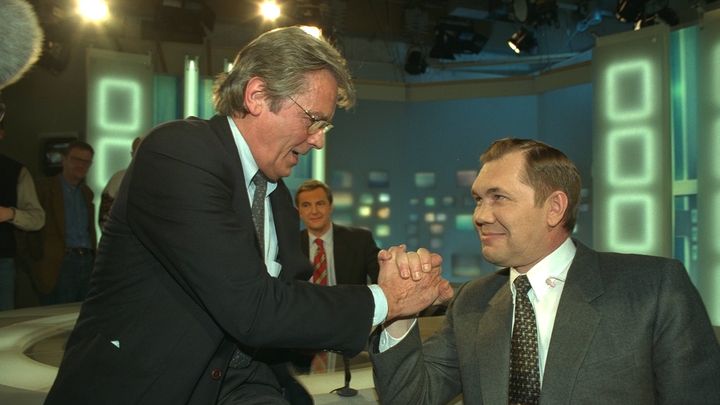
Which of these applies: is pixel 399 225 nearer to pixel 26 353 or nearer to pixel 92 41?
pixel 92 41

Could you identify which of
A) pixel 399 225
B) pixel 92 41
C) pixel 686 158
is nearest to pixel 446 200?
pixel 399 225

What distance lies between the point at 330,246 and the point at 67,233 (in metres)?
2.30

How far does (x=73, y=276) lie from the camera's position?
6.21 meters

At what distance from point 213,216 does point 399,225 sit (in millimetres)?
9554

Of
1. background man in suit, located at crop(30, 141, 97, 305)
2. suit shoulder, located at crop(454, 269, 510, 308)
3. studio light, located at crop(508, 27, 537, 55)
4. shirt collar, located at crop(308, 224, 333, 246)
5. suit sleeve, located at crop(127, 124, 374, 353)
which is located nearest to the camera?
suit sleeve, located at crop(127, 124, 374, 353)

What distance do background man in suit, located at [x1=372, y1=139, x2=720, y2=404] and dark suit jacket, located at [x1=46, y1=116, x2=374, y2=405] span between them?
55 cm

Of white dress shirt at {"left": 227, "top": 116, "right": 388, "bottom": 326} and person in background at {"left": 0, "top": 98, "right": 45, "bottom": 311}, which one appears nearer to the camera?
white dress shirt at {"left": 227, "top": 116, "right": 388, "bottom": 326}

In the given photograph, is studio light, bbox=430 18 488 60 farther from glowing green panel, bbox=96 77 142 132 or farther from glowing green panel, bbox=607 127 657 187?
glowing green panel, bbox=96 77 142 132

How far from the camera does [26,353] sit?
Result: 4723mm

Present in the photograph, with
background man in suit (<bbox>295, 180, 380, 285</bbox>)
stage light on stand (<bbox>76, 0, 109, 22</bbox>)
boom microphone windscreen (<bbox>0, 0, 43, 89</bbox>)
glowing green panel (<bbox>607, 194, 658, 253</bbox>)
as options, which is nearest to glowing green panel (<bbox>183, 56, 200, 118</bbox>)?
stage light on stand (<bbox>76, 0, 109, 22</bbox>)

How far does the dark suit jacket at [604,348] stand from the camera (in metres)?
2.04

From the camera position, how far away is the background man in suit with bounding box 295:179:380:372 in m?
5.57

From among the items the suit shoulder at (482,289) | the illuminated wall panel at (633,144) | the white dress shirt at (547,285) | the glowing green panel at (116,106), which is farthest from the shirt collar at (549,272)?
the glowing green panel at (116,106)

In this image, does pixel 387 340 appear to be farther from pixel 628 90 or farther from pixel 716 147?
pixel 628 90
